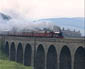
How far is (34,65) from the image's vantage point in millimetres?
68625

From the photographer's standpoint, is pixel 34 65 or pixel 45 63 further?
pixel 34 65

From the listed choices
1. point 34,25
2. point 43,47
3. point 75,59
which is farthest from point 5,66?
point 34,25

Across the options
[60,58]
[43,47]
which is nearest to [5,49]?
[43,47]

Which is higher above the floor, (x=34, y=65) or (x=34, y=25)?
(x=34, y=25)

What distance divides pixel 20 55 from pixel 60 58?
2502 cm

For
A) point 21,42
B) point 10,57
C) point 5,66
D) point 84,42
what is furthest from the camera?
point 10,57

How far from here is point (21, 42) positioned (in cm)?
7606

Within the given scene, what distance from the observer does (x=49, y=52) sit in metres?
61.7

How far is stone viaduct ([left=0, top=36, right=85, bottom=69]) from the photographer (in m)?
51.4

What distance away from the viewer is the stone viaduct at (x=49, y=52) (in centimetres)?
5144

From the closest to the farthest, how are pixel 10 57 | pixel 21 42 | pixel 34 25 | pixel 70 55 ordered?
pixel 70 55
pixel 21 42
pixel 10 57
pixel 34 25

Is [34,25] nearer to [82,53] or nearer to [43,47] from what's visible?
[43,47]

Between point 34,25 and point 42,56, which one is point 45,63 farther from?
point 34,25

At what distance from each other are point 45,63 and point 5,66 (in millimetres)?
10413
